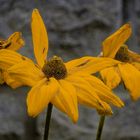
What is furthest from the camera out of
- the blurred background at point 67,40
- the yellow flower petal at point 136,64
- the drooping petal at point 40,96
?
the blurred background at point 67,40

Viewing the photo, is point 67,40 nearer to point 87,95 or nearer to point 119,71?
point 119,71

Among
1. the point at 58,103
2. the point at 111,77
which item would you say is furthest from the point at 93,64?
the point at 58,103

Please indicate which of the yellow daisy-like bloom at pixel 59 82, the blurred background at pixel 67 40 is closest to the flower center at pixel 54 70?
the yellow daisy-like bloom at pixel 59 82

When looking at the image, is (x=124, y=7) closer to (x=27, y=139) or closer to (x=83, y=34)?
(x=83, y=34)

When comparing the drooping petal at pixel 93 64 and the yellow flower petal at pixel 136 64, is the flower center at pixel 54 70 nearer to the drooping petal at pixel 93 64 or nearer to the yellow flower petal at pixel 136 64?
the drooping petal at pixel 93 64

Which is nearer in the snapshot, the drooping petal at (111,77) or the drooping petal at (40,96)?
the drooping petal at (40,96)

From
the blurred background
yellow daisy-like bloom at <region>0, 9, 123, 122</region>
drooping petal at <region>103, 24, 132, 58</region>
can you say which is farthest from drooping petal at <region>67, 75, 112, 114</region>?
the blurred background

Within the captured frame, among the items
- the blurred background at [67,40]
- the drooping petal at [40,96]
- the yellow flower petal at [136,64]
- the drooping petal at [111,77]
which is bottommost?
the blurred background at [67,40]

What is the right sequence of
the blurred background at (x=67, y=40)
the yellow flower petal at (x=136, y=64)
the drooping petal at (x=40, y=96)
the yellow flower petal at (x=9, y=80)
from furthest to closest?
1. the blurred background at (x=67, y=40)
2. the yellow flower petal at (x=136, y=64)
3. the yellow flower petal at (x=9, y=80)
4. the drooping petal at (x=40, y=96)

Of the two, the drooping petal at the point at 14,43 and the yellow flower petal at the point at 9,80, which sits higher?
the drooping petal at the point at 14,43
